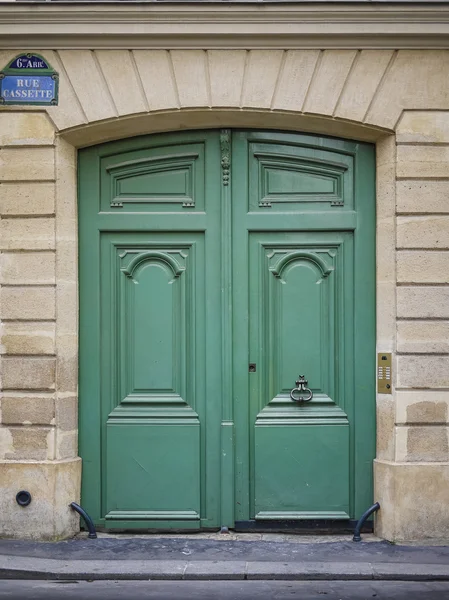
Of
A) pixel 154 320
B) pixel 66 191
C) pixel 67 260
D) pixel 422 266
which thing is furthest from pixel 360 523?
pixel 66 191

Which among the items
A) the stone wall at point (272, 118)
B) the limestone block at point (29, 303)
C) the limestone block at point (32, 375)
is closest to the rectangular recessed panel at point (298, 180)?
the stone wall at point (272, 118)

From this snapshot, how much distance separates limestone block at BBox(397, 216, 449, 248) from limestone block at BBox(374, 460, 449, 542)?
1.73 metres

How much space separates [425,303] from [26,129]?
3483 millimetres

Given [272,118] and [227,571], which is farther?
[272,118]

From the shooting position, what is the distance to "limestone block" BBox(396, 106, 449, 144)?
22.2 ft

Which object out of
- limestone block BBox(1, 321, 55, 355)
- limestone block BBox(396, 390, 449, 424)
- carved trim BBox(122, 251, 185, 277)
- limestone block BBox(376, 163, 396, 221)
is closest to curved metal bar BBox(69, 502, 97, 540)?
limestone block BBox(1, 321, 55, 355)

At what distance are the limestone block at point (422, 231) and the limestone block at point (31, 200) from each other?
280 cm

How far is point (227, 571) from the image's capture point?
19.9 feet

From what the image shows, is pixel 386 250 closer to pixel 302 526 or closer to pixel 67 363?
pixel 302 526

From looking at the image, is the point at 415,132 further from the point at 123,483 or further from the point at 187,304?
the point at 123,483

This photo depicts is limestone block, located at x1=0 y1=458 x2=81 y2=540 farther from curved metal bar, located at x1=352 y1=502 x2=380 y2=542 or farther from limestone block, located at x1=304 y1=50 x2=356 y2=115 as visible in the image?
limestone block, located at x1=304 y1=50 x2=356 y2=115

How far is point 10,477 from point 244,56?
12.6 feet

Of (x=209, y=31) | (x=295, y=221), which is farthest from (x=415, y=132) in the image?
(x=209, y=31)

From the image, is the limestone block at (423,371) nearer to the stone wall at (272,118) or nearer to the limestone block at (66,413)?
the stone wall at (272,118)
